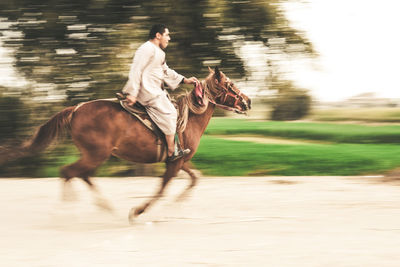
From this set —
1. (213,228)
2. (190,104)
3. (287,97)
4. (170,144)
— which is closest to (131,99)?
(170,144)

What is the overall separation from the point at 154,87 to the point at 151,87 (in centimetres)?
5

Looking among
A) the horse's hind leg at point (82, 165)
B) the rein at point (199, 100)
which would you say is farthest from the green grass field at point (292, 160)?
the horse's hind leg at point (82, 165)

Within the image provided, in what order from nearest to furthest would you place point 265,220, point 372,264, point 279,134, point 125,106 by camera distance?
point 372,264 < point 125,106 < point 265,220 < point 279,134

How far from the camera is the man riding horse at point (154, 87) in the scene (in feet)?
22.4

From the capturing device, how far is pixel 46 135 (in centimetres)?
728

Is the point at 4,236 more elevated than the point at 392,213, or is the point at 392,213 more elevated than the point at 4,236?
the point at 4,236

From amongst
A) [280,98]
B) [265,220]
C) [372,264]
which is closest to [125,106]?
[265,220]

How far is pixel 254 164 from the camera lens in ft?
54.4

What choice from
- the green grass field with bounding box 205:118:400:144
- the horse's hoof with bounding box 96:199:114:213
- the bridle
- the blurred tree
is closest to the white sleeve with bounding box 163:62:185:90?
the bridle

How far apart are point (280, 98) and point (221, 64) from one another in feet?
4.88

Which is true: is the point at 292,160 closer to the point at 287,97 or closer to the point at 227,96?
the point at 287,97

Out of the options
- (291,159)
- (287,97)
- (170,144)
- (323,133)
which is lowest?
(323,133)

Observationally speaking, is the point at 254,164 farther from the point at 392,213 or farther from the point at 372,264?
the point at 372,264

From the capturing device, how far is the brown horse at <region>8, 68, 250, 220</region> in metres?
6.93
